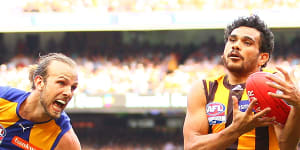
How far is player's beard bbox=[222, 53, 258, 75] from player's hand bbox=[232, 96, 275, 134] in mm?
446

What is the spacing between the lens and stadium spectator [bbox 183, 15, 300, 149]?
317 cm

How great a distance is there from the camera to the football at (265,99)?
3125 mm

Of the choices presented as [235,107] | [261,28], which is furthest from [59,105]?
[261,28]

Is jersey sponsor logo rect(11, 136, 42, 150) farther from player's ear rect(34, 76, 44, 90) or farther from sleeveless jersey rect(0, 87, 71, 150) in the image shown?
player's ear rect(34, 76, 44, 90)

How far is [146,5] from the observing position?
1196 centimetres

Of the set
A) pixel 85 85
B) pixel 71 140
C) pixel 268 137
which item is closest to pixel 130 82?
pixel 85 85

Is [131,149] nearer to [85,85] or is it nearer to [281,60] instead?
[85,85]

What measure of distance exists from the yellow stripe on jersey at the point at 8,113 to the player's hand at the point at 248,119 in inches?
76.2

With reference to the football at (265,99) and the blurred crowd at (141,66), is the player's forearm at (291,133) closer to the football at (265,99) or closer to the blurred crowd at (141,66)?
the football at (265,99)

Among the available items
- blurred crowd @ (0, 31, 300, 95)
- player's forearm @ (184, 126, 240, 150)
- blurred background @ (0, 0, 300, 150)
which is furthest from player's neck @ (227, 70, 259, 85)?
blurred crowd @ (0, 31, 300, 95)

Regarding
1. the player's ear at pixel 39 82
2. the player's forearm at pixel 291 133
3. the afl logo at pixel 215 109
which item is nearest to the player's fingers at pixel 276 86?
the player's forearm at pixel 291 133

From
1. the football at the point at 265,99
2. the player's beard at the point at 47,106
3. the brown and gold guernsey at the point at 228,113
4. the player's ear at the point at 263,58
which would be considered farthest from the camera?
the player's beard at the point at 47,106

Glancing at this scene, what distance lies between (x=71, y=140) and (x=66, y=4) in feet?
27.5

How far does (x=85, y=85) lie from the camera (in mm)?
11898
